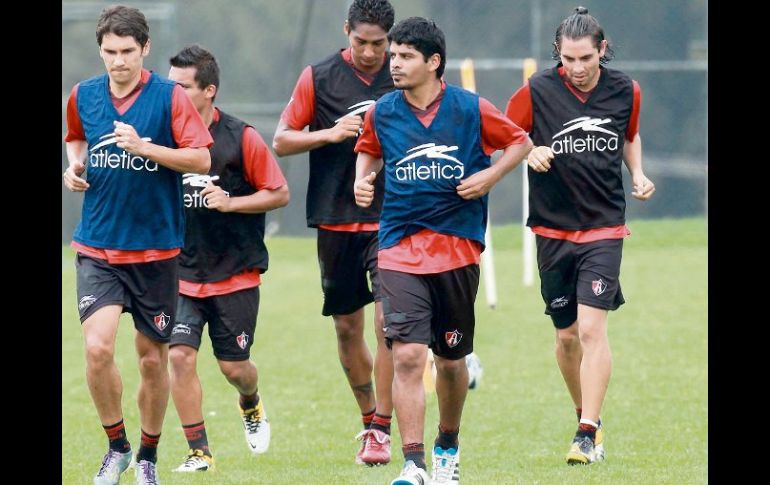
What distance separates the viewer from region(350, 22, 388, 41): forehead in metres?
8.45

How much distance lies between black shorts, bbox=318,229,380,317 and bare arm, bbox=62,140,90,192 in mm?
1854

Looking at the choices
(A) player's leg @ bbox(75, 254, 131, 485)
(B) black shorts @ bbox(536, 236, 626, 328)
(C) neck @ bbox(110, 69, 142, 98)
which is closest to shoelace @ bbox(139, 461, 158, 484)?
(A) player's leg @ bbox(75, 254, 131, 485)

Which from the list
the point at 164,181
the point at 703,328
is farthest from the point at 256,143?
the point at 703,328

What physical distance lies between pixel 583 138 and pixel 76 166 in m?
2.98

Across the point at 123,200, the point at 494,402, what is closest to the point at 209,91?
the point at 123,200

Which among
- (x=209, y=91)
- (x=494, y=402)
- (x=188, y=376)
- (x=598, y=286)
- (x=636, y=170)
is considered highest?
(x=209, y=91)

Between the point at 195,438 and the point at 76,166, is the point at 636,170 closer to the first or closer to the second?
the point at 195,438

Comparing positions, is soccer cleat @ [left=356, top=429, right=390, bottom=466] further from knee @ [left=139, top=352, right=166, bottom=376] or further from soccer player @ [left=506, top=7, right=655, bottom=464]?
knee @ [left=139, top=352, right=166, bottom=376]

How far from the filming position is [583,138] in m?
8.48

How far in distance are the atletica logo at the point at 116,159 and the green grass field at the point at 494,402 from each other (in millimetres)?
1783

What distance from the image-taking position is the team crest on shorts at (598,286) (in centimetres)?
829

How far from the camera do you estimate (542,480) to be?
7.53 metres

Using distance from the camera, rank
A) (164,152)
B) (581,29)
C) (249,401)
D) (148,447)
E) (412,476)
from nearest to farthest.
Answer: (412,476) < (164,152) < (148,447) < (581,29) < (249,401)
